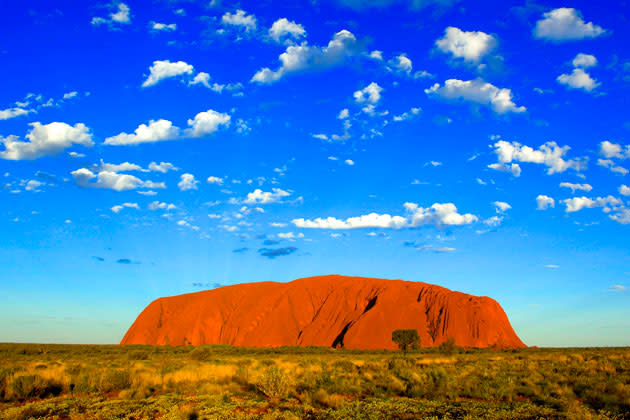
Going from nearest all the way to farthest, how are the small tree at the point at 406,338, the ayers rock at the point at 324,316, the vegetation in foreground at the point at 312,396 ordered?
1. the vegetation in foreground at the point at 312,396
2. the small tree at the point at 406,338
3. the ayers rock at the point at 324,316

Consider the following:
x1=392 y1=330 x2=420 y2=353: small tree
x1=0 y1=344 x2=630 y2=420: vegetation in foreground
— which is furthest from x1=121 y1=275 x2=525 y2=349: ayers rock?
x1=0 y1=344 x2=630 y2=420: vegetation in foreground

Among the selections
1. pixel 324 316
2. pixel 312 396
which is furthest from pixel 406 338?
pixel 312 396

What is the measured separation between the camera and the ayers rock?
216 feet

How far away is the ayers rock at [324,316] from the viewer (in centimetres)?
6575

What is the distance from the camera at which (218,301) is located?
270 ft

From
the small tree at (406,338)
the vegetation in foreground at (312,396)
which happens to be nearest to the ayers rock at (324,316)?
the small tree at (406,338)

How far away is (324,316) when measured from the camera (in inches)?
2908

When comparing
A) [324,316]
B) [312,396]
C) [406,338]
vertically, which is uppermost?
[312,396]

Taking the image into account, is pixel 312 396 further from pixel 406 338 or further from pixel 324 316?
pixel 324 316

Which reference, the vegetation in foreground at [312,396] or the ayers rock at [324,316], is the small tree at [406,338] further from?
the vegetation in foreground at [312,396]

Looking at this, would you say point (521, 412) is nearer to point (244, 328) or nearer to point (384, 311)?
point (384, 311)

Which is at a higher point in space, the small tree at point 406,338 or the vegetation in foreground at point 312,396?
the vegetation in foreground at point 312,396

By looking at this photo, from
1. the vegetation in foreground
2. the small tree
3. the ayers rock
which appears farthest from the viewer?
the ayers rock

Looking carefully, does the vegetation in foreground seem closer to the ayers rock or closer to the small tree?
the small tree
